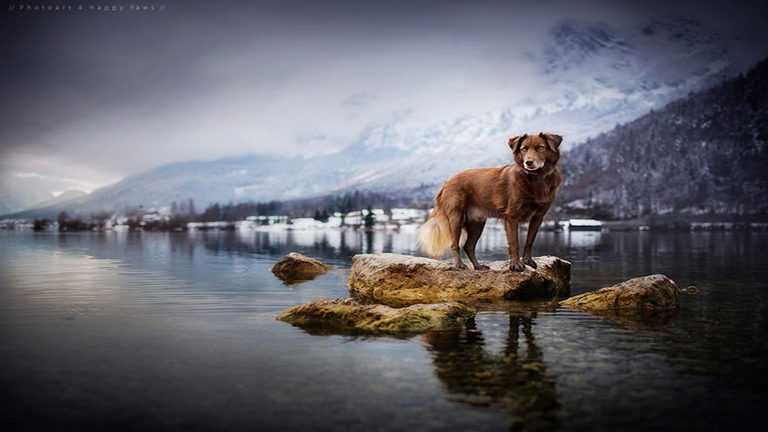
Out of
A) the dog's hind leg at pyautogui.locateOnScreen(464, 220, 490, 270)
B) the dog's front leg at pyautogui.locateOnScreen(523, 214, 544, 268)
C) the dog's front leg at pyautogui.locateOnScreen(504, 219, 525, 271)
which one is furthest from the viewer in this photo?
the dog's hind leg at pyautogui.locateOnScreen(464, 220, 490, 270)

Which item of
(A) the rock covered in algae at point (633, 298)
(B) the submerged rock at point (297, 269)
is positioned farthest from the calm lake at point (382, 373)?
(B) the submerged rock at point (297, 269)

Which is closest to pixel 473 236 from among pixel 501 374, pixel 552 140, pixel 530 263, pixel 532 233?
pixel 530 263

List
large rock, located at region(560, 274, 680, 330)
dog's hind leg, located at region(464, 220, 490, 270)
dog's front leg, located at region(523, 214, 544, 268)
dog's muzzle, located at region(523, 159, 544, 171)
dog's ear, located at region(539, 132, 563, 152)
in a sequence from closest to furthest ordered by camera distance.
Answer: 1. dog's muzzle, located at region(523, 159, 544, 171)
2. dog's ear, located at region(539, 132, 563, 152)
3. large rock, located at region(560, 274, 680, 330)
4. dog's front leg, located at region(523, 214, 544, 268)
5. dog's hind leg, located at region(464, 220, 490, 270)

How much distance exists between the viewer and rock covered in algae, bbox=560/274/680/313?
36.0 feet

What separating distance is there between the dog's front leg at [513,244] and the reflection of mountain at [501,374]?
2.99m

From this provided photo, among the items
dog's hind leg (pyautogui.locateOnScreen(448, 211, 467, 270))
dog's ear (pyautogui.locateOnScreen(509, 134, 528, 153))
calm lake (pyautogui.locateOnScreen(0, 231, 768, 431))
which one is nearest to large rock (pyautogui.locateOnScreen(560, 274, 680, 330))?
calm lake (pyautogui.locateOnScreen(0, 231, 768, 431))

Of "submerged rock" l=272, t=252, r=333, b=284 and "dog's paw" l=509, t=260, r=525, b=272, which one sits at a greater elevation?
"dog's paw" l=509, t=260, r=525, b=272

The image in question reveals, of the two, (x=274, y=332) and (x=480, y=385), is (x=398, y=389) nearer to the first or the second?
(x=480, y=385)

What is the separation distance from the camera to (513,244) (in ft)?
38.0

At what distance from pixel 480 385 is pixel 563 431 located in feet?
4.33

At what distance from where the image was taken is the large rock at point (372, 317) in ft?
29.3

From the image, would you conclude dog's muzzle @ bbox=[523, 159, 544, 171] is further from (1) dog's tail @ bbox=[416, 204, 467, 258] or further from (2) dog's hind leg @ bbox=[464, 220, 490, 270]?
(1) dog's tail @ bbox=[416, 204, 467, 258]

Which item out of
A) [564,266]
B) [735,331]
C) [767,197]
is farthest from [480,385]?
[767,197]

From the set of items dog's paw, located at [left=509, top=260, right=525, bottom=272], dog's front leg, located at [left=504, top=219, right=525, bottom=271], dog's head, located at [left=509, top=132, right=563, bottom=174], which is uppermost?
dog's head, located at [left=509, top=132, right=563, bottom=174]
